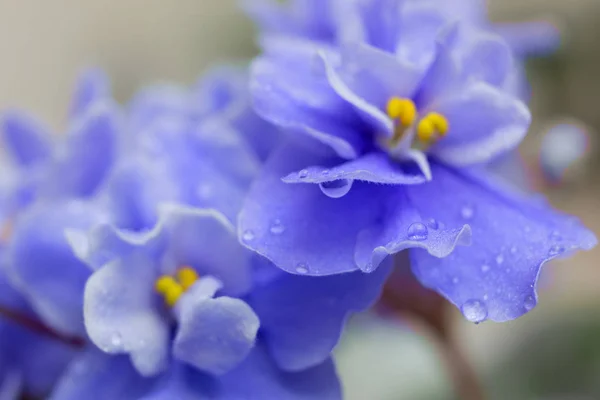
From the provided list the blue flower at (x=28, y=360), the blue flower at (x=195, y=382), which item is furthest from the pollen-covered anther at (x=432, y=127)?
the blue flower at (x=28, y=360)

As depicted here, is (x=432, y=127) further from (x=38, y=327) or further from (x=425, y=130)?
(x=38, y=327)

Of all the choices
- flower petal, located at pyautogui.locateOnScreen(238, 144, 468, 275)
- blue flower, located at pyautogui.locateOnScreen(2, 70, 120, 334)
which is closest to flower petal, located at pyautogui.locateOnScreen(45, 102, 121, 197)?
A: blue flower, located at pyautogui.locateOnScreen(2, 70, 120, 334)

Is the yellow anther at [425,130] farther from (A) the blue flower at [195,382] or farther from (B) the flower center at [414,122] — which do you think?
(A) the blue flower at [195,382]

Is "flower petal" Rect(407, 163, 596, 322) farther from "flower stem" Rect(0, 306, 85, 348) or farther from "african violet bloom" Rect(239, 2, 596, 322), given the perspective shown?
"flower stem" Rect(0, 306, 85, 348)

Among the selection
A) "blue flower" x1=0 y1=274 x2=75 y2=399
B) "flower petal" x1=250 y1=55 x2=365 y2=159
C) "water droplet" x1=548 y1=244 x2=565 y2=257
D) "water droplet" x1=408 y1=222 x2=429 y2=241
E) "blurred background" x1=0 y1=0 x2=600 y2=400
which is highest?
"flower petal" x1=250 y1=55 x2=365 y2=159

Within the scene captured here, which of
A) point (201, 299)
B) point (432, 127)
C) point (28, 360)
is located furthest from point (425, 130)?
point (28, 360)

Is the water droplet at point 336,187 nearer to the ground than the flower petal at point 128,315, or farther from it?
farther from it
